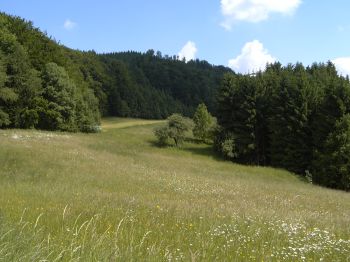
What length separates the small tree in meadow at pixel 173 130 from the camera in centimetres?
5931

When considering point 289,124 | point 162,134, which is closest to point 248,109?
point 289,124

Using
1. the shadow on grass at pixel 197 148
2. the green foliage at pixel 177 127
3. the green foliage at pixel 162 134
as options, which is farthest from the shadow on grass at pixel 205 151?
the green foliage at pixel 162 134

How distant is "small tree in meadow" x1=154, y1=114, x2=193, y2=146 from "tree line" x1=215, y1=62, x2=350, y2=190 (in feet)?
19.0

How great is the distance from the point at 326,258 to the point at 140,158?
114 ft

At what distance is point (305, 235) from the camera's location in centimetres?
914

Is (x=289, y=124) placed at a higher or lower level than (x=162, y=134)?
higher

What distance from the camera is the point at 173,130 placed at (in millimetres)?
59250

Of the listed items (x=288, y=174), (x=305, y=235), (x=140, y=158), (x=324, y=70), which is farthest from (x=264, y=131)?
(x=305, y=235)

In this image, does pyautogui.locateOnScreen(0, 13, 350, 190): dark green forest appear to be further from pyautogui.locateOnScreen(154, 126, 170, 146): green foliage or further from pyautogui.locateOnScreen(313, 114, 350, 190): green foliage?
pyautogui.locateOnScreen(154, 126, 170, 146): green foliage

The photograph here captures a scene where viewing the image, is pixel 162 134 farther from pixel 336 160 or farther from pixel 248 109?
pixel 336 160

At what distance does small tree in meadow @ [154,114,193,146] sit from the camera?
59.3 meters

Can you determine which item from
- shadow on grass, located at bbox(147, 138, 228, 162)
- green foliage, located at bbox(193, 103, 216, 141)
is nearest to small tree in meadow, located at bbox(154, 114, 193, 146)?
shadow on grass, located at bbox(147, 138, 228, 162)

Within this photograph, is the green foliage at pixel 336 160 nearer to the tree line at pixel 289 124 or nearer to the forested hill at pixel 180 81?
the tree line at pixel 289 124

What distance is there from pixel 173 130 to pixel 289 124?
50.9ft
